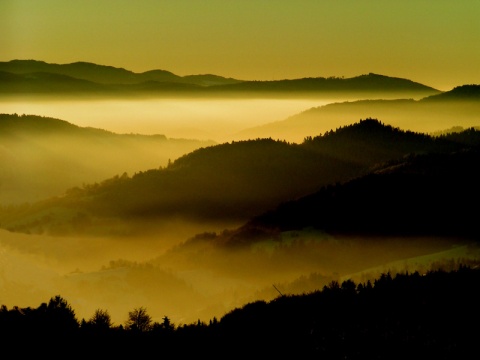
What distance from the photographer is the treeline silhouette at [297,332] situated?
73.4 meters

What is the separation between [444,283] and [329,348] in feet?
139

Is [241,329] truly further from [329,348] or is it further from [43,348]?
[43,348]

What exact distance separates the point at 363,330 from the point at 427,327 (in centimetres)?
652

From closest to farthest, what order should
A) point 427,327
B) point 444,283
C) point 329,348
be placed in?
1. point 329,348
2. point 427,327
3. point 444,283

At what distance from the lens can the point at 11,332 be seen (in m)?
78.2

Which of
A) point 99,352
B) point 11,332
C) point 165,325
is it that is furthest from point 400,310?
point 11,332

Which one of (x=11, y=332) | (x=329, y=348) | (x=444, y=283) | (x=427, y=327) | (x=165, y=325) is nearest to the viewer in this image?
(x=329, y=348)

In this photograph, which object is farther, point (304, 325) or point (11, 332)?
point (304, 325)

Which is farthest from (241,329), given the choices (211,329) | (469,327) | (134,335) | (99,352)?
(469,327)

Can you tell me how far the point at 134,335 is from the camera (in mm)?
84812

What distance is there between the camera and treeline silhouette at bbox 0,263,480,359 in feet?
241

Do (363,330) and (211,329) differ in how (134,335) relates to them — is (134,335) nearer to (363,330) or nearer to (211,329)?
(211,329)

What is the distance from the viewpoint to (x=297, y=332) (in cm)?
8319

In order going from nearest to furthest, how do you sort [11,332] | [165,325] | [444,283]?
[11,332] → [165,325] → [444,283]
